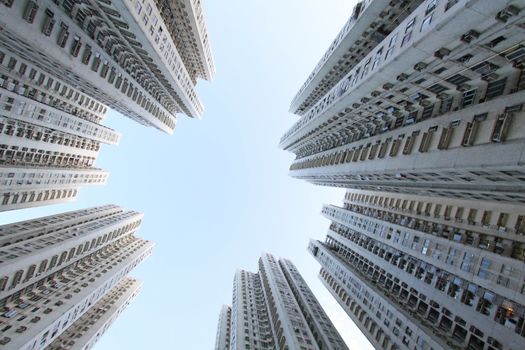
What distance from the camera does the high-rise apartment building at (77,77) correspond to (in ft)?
134

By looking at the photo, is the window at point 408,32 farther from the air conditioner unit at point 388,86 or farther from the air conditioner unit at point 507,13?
the air conditioner unit at point 507,13

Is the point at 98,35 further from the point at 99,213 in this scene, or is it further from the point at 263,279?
the point at 263,279

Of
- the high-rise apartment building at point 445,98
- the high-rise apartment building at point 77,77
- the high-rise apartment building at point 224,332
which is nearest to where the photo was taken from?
the high-rise apartment building at point 445,98

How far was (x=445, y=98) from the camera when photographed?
37.9 m

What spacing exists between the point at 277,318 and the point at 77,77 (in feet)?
211

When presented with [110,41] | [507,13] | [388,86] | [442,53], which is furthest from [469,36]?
[110,41]

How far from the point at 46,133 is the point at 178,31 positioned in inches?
1740

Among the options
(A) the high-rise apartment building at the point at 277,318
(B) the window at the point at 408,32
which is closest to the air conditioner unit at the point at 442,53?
(B) the window at the point at 408,32

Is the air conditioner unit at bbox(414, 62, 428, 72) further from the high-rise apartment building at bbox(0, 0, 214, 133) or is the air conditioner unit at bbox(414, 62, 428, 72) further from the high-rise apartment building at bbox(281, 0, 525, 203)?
the high-rise apartment building at bbox(0, 0, 214, 133)

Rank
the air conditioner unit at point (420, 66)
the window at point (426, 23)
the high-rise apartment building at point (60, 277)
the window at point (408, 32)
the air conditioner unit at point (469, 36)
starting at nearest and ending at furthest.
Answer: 1. the air conditioner unit at point (469, 36)
2. the window at point (426, 23)
3. the window at point (408, 32)
4. the air conditioner unit at point (420, 66)
5. the high-rise apartment building at point (60, 277)

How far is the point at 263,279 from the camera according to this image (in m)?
133

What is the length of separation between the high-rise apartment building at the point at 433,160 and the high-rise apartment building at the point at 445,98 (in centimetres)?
12

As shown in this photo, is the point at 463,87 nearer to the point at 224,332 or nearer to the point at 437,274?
the point at 437,274

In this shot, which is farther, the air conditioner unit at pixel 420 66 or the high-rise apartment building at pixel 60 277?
the high-rise apartment building at pixel 60 277
